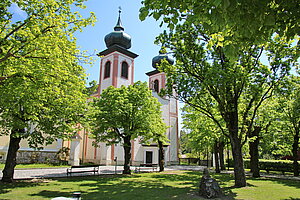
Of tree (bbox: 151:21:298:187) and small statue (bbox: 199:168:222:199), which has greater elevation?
tree (bbox: 151:21:298:187)

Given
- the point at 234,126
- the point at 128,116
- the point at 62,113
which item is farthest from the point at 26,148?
the point at 234,126

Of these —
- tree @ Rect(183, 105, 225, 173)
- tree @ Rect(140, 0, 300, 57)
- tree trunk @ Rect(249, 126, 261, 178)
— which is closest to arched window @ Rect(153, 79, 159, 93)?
tree @ Rect(183, 105, 225, 173)

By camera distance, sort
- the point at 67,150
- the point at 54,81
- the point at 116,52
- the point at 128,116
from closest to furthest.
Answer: the point at 54,81 < the point at 128,116 < the point at 67,150 < the point at 116,52

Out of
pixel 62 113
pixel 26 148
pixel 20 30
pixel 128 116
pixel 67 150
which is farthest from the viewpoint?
pixel 67 150

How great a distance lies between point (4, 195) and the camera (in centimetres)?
873

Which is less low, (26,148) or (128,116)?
(128,116)

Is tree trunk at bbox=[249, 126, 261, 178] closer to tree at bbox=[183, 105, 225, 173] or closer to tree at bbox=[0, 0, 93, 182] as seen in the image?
tree at bbox=[183, 105, 225, 173]

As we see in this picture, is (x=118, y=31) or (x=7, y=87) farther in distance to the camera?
(x=118, y=31)

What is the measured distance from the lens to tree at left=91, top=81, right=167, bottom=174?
1817cm

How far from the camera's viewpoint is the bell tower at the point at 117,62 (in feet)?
110

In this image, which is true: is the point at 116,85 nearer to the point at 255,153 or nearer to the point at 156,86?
the point at 156,86

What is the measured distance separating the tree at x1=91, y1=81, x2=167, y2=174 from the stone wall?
37.0ft

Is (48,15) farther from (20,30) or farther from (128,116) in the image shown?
(128,116)

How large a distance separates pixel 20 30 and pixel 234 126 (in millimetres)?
12217
